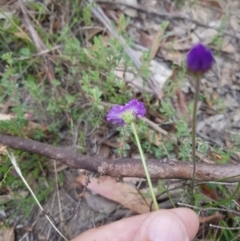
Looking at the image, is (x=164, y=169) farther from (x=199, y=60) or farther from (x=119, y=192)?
(x=199, y=60)

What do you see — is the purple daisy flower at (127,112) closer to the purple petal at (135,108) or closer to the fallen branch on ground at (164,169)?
the purple petal at (135,108)

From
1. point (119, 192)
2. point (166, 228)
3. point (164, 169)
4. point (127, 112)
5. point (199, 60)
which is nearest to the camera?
point (199, 60)

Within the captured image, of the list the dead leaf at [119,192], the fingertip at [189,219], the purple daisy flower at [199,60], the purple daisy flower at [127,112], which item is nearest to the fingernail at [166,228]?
the fingertip at [189,219]

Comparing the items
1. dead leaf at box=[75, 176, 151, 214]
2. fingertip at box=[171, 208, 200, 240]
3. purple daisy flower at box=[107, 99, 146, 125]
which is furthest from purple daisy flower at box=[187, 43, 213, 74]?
dead leaf at box=[75, 176, 151, 214]

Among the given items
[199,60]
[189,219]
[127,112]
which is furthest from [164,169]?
[199,60]

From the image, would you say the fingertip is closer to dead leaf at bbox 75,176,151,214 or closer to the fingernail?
the fingernail

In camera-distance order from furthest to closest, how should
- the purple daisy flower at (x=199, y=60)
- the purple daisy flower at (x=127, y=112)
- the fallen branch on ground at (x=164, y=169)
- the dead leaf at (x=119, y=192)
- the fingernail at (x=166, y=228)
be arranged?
the dead leaf at (x=119, y=192) → the fallen branch on ground at (x=164, y=169) → the purple daisy flower at (x=127, y=112) → the fingernail at (x=166, y=228) → the purple daisy flower at (x=199, y=60)
